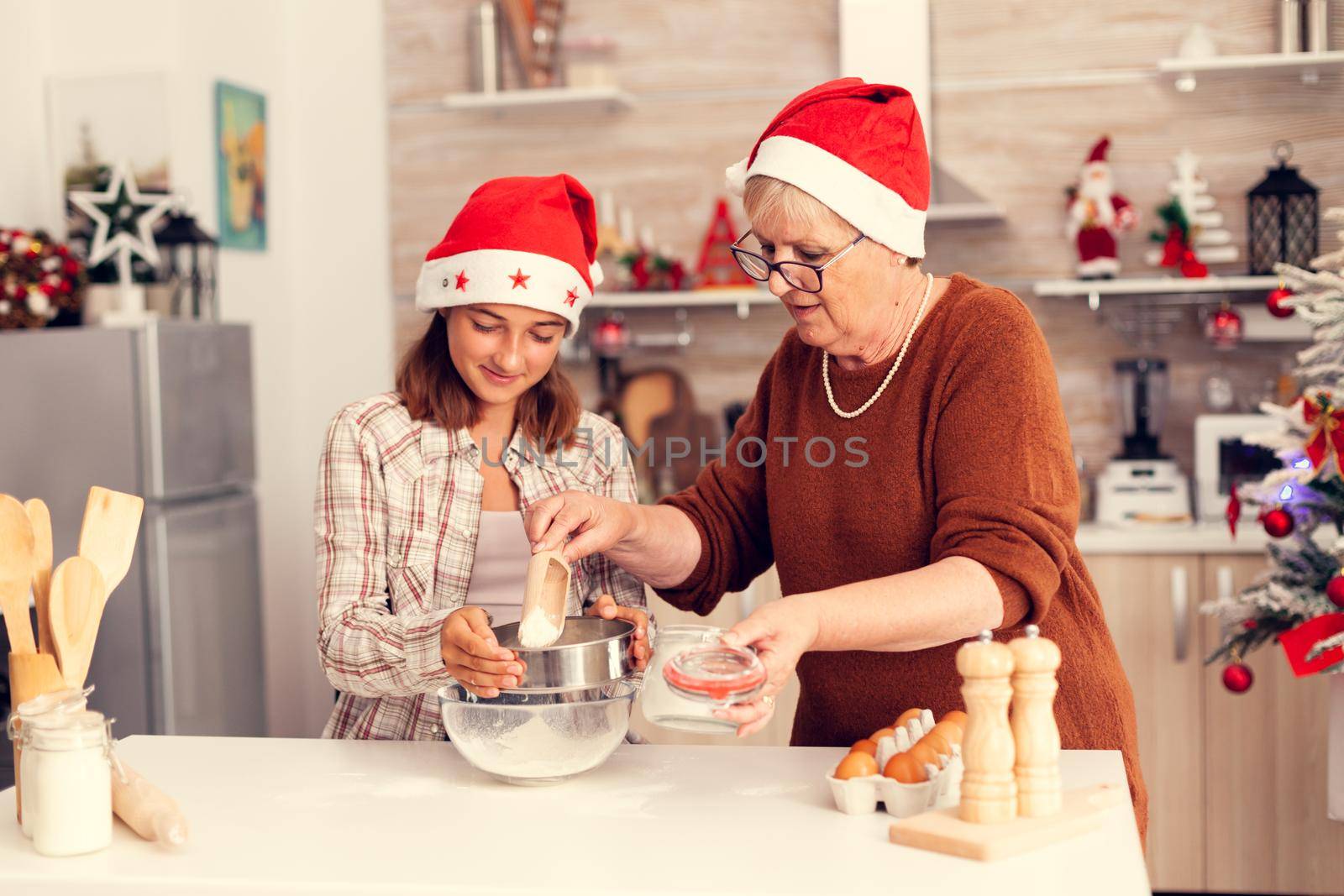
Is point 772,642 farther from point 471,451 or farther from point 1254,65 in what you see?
point 1254,65

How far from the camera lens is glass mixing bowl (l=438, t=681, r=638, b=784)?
4.47ft

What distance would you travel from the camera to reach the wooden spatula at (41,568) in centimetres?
128

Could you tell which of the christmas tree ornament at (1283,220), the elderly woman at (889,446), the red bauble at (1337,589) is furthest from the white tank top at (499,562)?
the christmas tree ornament at (1283,220)

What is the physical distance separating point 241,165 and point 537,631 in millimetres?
2742

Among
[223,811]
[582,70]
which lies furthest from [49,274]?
[223,811]

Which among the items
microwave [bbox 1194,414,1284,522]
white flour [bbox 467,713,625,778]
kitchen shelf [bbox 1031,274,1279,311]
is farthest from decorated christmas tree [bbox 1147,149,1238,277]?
white flour [bbox 467,713,625,778]

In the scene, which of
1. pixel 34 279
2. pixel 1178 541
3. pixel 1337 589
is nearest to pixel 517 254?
pixel 1337 589

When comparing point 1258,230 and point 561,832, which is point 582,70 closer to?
point 1258,230

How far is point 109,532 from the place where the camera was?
1.32 m

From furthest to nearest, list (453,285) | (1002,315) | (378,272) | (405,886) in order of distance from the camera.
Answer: (378,272) → (453,285) → (1002,315) → (405,886)

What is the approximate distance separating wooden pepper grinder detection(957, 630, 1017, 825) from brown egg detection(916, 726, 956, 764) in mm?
88

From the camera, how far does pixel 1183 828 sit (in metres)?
3.22

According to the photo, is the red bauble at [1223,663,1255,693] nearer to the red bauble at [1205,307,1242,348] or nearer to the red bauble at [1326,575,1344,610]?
the red bauble at [1326,575,1344,610]

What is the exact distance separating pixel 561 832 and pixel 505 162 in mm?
3020
